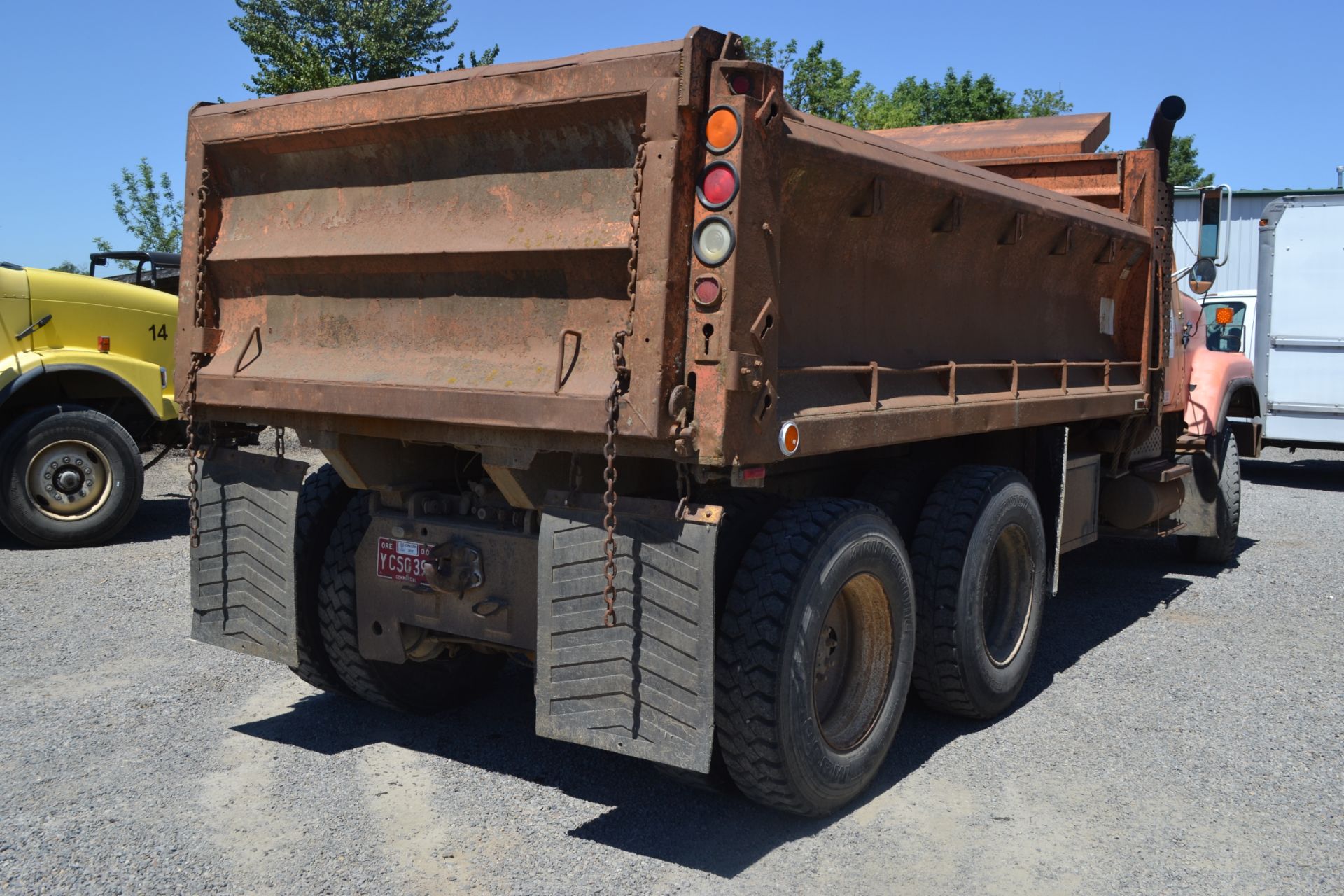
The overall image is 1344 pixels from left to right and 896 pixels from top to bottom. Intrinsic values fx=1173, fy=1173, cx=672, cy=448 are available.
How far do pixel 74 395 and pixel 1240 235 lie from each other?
620 inches

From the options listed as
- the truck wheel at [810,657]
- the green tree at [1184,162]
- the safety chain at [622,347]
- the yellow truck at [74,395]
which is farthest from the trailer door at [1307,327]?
the green tree at [1184,162]

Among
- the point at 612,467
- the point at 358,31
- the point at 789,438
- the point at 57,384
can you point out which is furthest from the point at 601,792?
the point at 358,31

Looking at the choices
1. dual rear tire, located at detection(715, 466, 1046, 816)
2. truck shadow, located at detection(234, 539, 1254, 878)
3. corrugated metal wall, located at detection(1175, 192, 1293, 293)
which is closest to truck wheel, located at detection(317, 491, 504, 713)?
truck shadow, located at detection(234, 539, 1254, 878)

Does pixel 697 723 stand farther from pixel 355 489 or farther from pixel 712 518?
pixel 355 489

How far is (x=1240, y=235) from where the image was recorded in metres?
17.5

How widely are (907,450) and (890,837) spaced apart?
5.83 feet

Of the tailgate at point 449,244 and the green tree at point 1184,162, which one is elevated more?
the green tree at point 1184,162

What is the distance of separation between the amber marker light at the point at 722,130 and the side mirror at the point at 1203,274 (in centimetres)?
486

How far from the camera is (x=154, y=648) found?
6.11 metres

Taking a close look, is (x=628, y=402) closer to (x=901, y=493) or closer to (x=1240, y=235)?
(x=901, y=493)

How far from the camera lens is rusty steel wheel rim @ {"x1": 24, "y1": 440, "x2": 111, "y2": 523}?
8.69 m

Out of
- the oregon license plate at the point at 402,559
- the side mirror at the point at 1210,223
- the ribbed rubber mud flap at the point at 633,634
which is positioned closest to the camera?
the ribbed rubber mud flap at the point at 633,634

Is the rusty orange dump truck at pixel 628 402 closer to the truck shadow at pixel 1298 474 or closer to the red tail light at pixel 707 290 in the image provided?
the red tail light at pixel 707 290

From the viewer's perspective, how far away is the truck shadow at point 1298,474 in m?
13.9
